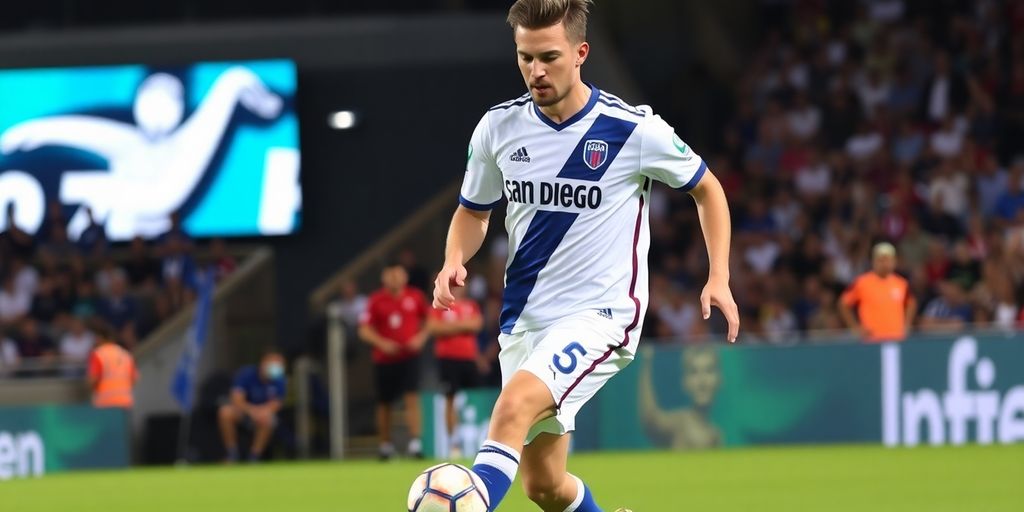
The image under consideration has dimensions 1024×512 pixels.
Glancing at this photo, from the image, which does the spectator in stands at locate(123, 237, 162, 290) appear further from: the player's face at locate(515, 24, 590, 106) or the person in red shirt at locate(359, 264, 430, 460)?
the player's face at locate(515, 24, 590, 106)

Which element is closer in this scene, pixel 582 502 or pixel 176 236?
pixel 582 502

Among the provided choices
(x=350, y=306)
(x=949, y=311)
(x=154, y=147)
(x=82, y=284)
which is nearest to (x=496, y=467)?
(x=949, y=311)

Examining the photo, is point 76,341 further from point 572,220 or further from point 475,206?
point 572,220

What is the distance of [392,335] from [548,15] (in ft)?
39.6

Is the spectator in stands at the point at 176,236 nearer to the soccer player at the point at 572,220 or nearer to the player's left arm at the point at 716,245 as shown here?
the soccer player at the point at 572,220

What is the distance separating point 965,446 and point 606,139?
1040 cm

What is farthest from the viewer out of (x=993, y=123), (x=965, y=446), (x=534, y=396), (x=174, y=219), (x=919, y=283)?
(x=174, y=219)

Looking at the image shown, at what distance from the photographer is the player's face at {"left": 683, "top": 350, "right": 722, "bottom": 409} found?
58.3 ft

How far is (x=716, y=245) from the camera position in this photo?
661 cm

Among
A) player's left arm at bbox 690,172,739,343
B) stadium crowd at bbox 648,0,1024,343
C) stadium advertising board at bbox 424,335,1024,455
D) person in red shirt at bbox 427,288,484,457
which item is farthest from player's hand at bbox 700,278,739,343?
stadium crowd at bbox 648,0,1024,343

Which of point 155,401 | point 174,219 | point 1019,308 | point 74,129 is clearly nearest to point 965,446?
point 1019,308

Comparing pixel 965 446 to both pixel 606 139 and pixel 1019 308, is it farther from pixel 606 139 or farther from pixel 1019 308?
pixel 606 139

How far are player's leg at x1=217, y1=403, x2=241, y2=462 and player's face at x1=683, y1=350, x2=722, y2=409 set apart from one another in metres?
5.67

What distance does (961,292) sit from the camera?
18.6 meters
